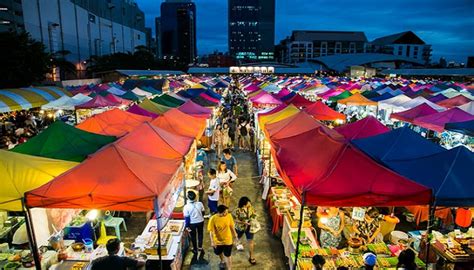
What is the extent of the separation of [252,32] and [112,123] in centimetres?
18537

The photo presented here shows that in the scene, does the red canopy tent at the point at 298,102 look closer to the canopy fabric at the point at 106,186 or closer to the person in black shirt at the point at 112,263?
the canopy fabric at the point at 106,186

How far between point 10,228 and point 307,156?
20.6 feet

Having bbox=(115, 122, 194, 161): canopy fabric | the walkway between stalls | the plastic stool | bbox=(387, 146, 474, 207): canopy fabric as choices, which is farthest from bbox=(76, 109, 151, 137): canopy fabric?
bbox=(387, 146, 474, 207): canopy fabric

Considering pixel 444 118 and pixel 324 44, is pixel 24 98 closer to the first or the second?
pixel 444 118

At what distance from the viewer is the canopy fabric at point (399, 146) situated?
23.3 ft

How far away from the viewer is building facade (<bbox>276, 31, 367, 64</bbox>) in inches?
5364

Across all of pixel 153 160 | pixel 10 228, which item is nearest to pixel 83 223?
pixel 10 228

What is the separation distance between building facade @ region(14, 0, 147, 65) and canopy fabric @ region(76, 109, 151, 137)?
37251mm

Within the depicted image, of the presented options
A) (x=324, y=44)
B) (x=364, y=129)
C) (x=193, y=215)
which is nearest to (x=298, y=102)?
(x=364, y=129)

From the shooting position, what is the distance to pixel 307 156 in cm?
644

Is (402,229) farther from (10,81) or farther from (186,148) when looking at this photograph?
(10,81)

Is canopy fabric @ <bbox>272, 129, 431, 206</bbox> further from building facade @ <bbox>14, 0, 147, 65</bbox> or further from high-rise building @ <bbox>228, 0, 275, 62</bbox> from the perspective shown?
high-rise building @ <bbox>228, 0, 275, 62</bbox>

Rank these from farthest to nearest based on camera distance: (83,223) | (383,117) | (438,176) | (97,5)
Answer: (97,5) → (383,117) → (83,223) → (438,176)

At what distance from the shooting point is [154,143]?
754 centimetres
